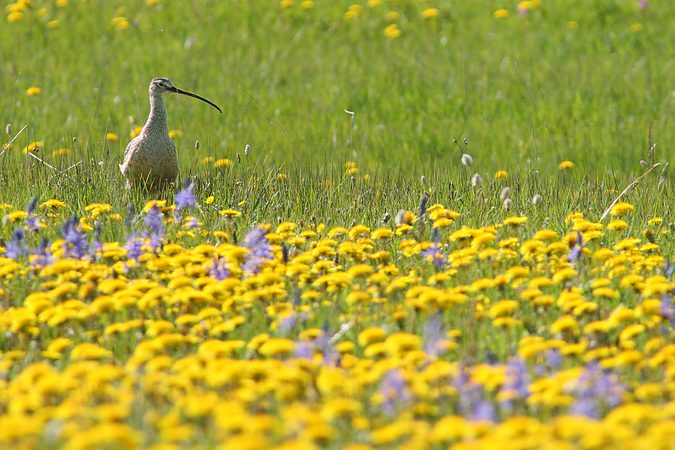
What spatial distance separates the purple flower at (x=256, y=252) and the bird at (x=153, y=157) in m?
1.99

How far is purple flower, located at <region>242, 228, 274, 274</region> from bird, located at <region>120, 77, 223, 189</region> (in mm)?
1995

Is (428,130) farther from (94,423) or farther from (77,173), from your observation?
(94,423)

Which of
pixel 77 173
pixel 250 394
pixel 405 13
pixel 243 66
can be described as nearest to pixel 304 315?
pixel 250 394

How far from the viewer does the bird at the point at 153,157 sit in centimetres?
741

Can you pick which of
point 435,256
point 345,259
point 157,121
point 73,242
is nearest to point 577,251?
point 435,256

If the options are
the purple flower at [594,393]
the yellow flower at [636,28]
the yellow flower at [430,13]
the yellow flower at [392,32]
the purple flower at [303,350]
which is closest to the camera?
the purple flower at [594,393]

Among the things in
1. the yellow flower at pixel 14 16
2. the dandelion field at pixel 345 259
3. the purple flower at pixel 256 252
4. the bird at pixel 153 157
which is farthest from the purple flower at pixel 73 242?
the yellow flower at pixel 14 16

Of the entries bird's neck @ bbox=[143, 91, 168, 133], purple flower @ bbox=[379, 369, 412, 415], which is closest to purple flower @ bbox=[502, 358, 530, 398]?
purple flower @ bbox=[379, 369, 412, 415]

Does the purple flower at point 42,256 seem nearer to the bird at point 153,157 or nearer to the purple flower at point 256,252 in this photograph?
the purple flower at point 256,252

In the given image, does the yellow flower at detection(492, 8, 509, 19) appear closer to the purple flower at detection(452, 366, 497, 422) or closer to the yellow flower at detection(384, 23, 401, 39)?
the yellow flower at detection(384, 23, 401, 39)

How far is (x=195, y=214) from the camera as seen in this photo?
21.8 feet

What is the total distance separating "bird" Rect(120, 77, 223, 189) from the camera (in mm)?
7414

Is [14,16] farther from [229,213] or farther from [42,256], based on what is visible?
[42,256]

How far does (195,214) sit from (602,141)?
462cm
